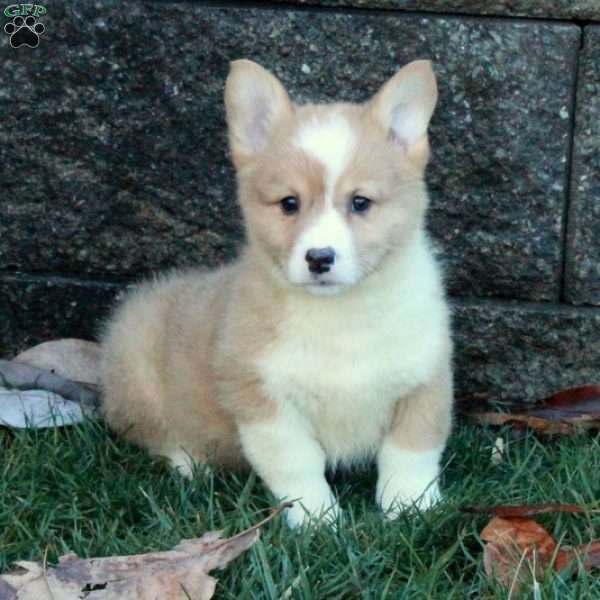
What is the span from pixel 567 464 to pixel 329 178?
123cm

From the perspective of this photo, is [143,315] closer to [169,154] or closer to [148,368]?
[148,368]

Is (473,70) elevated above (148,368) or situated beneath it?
elevated above

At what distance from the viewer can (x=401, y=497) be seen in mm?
3625

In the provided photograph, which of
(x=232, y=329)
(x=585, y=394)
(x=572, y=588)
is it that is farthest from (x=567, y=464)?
(x=232, y=329)

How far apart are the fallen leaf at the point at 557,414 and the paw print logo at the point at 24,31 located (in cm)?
212

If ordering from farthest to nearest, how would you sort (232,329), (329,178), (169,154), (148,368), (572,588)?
(169,154) < (148,368) < (232,329) < (329,178) < (572,588)

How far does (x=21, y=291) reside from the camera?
473 centimetres

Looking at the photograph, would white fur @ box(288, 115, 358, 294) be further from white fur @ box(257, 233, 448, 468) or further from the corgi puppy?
white fur @ box(257, 233, 448, 468)

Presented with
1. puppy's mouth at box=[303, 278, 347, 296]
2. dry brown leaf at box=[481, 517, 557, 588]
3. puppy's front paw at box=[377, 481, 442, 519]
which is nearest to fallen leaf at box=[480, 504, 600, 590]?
dry brown leaf at box=[481, 517, 557, 588]

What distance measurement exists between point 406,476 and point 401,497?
0.22 feet

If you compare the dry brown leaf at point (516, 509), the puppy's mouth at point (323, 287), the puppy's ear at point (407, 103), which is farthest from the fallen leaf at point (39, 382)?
the dry brown leaf at point (516, 509)

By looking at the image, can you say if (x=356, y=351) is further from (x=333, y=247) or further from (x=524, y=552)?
(x=524, y=552)

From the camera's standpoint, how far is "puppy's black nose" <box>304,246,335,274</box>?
3.30 meters

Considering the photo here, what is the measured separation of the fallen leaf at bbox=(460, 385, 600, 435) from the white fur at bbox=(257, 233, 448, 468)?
75 cm
